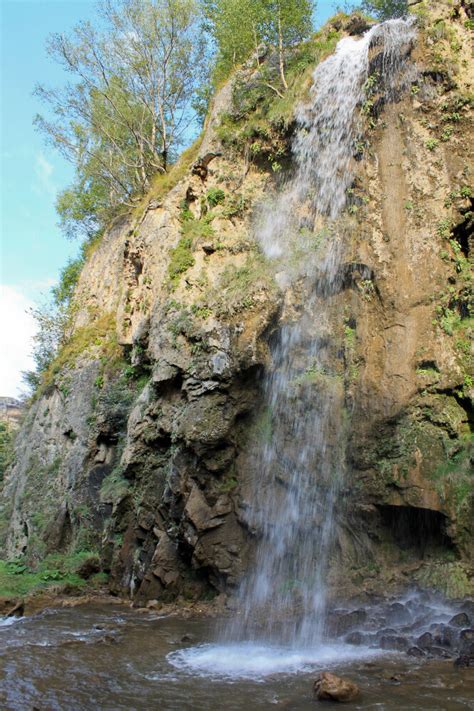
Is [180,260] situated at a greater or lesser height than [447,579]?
greater

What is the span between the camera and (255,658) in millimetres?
7875

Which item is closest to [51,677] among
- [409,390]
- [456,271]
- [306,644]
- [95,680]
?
[95,680]

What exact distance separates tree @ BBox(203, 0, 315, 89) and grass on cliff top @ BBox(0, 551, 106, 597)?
15532 mm

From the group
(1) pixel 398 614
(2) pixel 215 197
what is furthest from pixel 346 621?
(2) pixel 215 197

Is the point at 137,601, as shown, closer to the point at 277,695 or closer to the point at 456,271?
the point at 277,695

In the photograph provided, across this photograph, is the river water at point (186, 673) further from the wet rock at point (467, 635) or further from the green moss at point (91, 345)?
the green moss at point (91, 345)

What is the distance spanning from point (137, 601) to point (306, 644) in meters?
4.67

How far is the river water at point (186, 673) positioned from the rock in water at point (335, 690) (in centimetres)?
13

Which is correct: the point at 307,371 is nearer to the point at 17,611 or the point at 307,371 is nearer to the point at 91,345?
the point at 17,611

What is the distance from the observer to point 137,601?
1191 cm

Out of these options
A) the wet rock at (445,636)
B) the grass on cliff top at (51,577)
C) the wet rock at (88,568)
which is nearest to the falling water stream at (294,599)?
the wet rock at (445,636)

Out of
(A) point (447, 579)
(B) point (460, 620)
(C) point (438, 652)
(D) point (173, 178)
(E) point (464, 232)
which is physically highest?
(D) point (173, 178)

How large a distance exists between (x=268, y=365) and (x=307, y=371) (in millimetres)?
969

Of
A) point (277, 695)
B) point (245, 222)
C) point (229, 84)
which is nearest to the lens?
point (277, 695)
